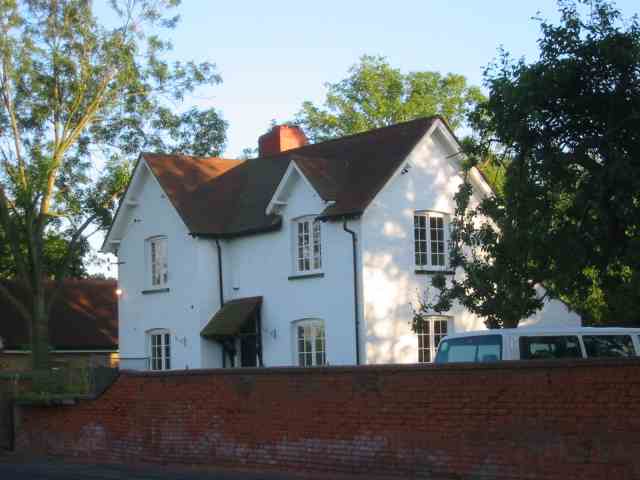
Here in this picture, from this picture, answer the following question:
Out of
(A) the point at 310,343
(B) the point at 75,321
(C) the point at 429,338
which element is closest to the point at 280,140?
(A) the point at 310,343

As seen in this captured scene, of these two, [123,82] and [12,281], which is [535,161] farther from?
[12,281]

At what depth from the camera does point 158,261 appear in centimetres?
3612

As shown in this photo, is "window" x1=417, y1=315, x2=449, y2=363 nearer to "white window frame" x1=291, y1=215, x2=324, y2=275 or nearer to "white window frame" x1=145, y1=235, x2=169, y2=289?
"white window frame" x1=291, y1=215, x2=324, y2=275

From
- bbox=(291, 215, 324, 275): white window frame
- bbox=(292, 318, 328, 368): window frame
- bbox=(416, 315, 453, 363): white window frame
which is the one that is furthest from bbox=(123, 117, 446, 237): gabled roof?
bbox=(416, 315, 453, 363): white window frame

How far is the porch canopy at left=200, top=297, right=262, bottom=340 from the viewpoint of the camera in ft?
105

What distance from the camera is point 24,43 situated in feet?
126

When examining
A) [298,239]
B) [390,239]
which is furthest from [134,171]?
[390,239]

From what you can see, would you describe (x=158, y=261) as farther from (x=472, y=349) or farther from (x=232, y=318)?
(x=472, y=349)

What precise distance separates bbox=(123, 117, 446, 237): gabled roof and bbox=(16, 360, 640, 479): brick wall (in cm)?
983

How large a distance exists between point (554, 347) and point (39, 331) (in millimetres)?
26158

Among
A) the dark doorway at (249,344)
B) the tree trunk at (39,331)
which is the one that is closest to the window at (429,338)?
the dark doorway at (249,344)

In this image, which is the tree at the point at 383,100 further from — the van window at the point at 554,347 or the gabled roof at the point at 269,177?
the van window at the point at 554,347

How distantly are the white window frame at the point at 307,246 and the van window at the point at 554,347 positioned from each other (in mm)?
13510

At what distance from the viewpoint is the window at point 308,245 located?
31.0m
